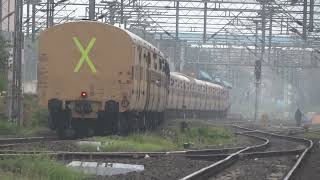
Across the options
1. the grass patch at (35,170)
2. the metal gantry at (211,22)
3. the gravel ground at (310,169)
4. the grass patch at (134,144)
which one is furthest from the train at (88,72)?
the metal gantry at (211,22)

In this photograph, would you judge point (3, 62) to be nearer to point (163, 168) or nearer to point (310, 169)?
point (163, 168)

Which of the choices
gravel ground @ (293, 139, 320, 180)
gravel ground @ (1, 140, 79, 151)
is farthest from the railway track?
gravel ground @ (1, 140, 79, 151)

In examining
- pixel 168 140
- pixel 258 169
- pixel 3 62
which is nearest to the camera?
pixel 258 169

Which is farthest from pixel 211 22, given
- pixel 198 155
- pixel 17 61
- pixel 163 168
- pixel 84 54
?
pixel 163 168

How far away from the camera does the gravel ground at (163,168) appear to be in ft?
38.7

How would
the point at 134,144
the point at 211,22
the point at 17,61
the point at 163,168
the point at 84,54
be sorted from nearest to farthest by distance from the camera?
the point at 163,168 < the point at 134,144 < the point at 84,54 < the point at 17,61 < the point at 211,22

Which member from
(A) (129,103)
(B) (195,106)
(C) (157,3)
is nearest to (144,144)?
(A) (129,103)

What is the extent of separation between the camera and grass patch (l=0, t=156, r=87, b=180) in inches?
414

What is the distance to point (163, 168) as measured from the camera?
13492mm

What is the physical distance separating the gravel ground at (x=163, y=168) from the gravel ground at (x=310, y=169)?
209 centimetres

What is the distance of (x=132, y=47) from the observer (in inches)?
834

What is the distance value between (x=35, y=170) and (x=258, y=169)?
18.7ft

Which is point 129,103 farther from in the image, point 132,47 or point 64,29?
point 64,29

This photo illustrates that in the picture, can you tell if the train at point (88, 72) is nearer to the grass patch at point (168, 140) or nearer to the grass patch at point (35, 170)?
→ the grass patch at point (168, 140)
